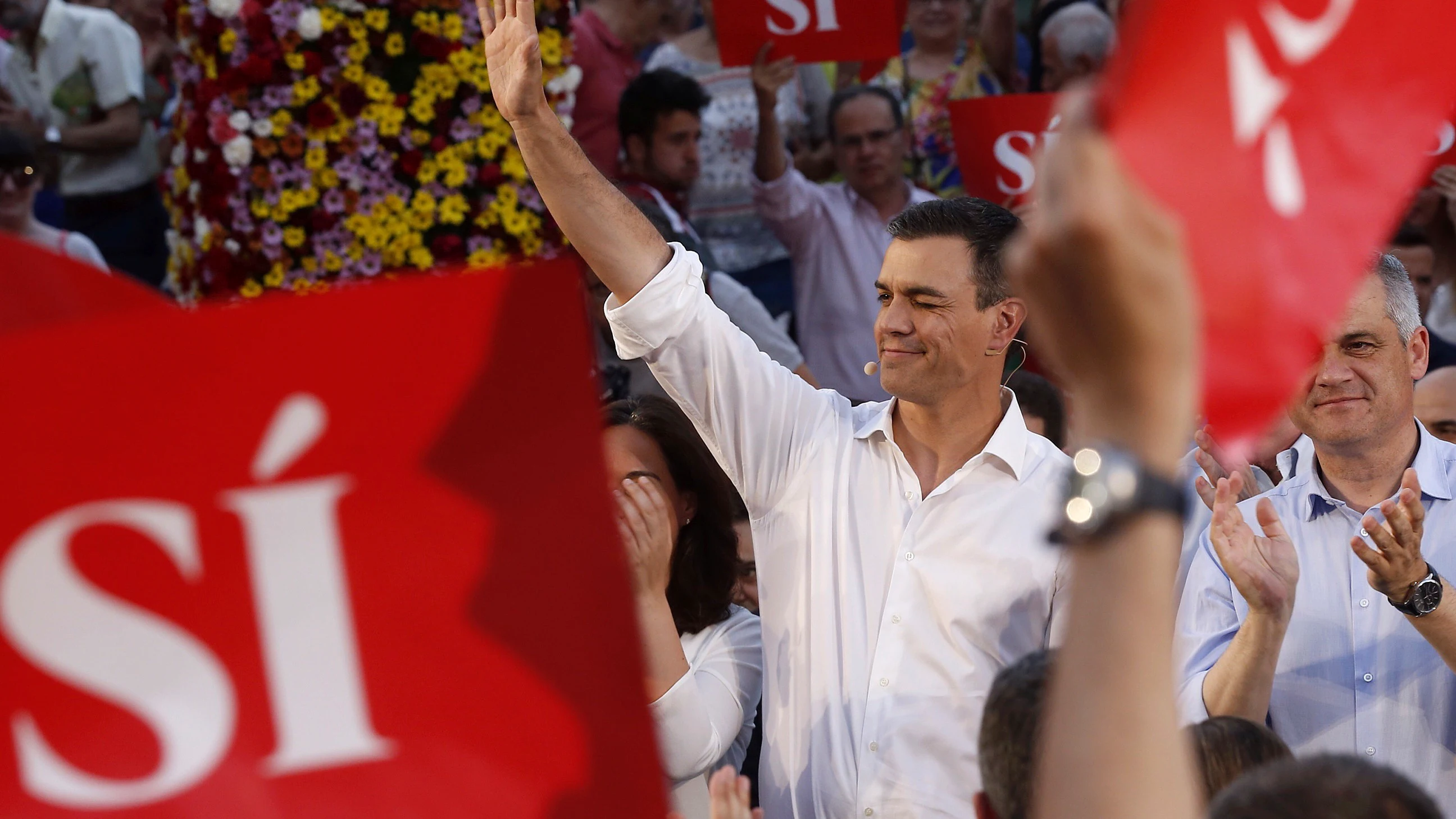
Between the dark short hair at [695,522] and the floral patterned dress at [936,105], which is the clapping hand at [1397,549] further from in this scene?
the floral patterned dress at [936,105]

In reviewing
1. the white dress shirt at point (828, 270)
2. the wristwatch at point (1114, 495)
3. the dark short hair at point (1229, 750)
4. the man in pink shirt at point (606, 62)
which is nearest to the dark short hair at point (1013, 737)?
the dark short hair at point (1229, 750)

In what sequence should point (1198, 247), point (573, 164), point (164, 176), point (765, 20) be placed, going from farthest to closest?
1. point (164, 176)
2. point (765, 20)
3. point (573, 164)
4. point (1198, 247)

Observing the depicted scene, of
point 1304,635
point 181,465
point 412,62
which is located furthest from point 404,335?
point 412,62

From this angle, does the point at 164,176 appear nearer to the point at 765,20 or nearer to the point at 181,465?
the point at 765,20

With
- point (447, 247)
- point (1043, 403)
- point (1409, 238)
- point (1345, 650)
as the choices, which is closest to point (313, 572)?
point (1345, 650)

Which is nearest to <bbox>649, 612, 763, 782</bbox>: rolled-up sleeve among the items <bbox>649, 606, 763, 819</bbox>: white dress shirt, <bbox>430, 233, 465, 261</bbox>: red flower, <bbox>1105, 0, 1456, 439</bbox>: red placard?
<bbox>649, 606, 763, 819</bbox>: white dress shirt

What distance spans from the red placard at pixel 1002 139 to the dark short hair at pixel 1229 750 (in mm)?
3529

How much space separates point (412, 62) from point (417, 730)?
12.8ft

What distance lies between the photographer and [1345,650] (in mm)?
3070

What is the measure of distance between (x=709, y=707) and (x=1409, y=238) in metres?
4.00

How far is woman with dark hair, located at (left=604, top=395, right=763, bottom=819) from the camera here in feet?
9.32

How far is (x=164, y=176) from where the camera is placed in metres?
6.16

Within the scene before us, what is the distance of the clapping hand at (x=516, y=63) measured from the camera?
2.88 m

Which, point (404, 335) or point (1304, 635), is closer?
point (404, 335)
